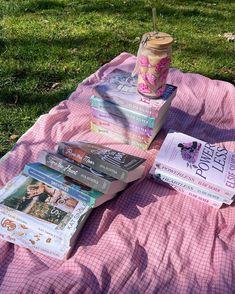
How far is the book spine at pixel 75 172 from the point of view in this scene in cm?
173

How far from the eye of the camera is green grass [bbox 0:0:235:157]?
2869 millimetres

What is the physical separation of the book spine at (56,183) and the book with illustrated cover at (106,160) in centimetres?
14

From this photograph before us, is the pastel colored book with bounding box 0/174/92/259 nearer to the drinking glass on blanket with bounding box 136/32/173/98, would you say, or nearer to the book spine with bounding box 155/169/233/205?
the book spine with bounding box 155/169/233/205

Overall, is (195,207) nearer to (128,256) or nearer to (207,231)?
(207,231)

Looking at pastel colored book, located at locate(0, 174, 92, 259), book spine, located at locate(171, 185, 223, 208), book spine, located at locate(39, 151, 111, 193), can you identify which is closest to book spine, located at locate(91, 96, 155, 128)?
book spine, located at locate(171, 185, 223, 208)

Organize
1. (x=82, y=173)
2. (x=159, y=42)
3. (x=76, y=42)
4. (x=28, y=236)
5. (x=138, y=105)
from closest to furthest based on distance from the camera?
(x=28, y=236) < (x=82, y=173) < (x=159, y=42) < (x=138, y=105) < (x=76, y=42)

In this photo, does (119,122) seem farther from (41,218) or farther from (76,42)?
(76,42)

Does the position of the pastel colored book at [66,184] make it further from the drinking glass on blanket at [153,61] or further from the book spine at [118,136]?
the drinking glass on blanket at [153,61]

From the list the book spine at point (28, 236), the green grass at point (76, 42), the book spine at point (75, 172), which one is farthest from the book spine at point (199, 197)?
the green grass at point (76, 42)

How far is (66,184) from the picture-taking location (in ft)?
5.77

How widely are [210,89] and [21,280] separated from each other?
1827 millimetres

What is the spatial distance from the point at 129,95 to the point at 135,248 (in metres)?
0.82

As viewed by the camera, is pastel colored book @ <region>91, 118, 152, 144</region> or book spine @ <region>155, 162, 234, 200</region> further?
pastel colored book @ <region>91, 118, 152, 144</region>

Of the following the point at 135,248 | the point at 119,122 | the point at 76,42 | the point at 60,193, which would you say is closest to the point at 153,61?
the point at 119,122
